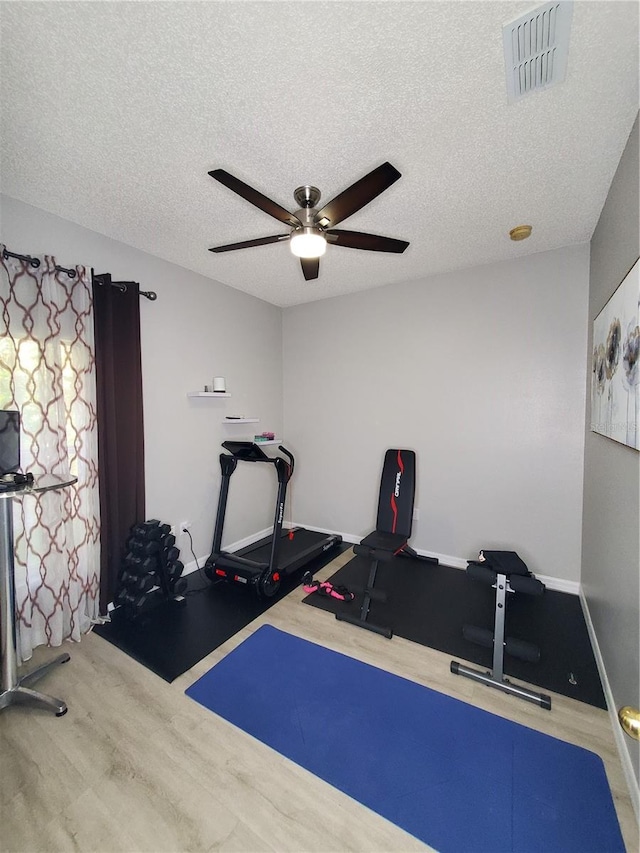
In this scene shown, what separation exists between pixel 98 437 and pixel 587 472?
365 centimetres

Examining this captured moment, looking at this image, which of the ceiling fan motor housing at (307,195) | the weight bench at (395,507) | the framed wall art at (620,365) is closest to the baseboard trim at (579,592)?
the weight bench at (395,507)

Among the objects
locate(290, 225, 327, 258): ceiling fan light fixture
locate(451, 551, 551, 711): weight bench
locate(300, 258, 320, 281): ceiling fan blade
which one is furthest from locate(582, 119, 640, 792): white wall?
locate(300, 258, 320, 281): ceiling fan blade

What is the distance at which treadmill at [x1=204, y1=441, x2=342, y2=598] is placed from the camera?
287cm

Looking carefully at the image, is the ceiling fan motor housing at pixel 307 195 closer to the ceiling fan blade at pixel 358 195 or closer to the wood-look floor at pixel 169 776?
the ceiling fan blade at pixel 358 195

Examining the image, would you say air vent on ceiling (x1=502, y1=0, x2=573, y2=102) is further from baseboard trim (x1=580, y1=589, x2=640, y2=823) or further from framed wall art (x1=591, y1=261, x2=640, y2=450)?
baseboard trim (x1=580, y1=589, x2=640, y2=823)

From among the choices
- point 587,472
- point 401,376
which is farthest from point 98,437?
point 587,472

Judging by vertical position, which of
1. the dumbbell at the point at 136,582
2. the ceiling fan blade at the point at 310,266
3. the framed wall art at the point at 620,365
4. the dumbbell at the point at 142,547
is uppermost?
the ceiling fan blade at the point at 310,266

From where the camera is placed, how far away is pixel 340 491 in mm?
4047

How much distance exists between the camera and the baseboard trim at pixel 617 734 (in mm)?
1338

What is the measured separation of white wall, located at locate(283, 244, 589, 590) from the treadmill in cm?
67

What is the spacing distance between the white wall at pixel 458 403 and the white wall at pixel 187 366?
59 centimetres

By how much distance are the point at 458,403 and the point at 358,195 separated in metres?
2.26

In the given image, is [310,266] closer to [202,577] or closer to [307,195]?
[307,195]

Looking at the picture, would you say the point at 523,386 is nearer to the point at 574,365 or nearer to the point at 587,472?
the point at 574,365
